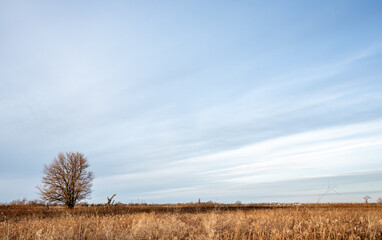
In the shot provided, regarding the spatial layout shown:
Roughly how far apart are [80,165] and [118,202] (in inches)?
335

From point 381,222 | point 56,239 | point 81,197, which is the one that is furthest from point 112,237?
point 81,197

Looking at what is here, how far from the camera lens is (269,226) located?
→ 1034 cm

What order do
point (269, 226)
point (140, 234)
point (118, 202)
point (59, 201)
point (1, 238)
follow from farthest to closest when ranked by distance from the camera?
point (59, 201), point (118, 202), point (269, 226), point (140, 234), point (1, 238)

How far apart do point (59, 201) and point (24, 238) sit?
101 feet

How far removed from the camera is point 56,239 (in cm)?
861

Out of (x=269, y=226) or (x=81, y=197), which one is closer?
(x=269, y=226)

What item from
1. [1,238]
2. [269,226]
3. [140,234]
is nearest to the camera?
[1,238]

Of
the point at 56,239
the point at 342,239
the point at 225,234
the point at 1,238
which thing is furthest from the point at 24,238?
the point at 342,239

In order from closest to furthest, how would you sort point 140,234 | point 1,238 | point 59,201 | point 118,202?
point 1,238
point 140,234
point 118,202
point 59,201

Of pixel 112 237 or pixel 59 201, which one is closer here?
pixel 112 237

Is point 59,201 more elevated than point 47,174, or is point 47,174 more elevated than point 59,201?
point 47,174

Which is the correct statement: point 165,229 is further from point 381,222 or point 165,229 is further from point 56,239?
point 381,222

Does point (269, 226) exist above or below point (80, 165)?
below

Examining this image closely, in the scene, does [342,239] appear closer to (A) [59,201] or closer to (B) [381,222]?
(B) [381,222]
